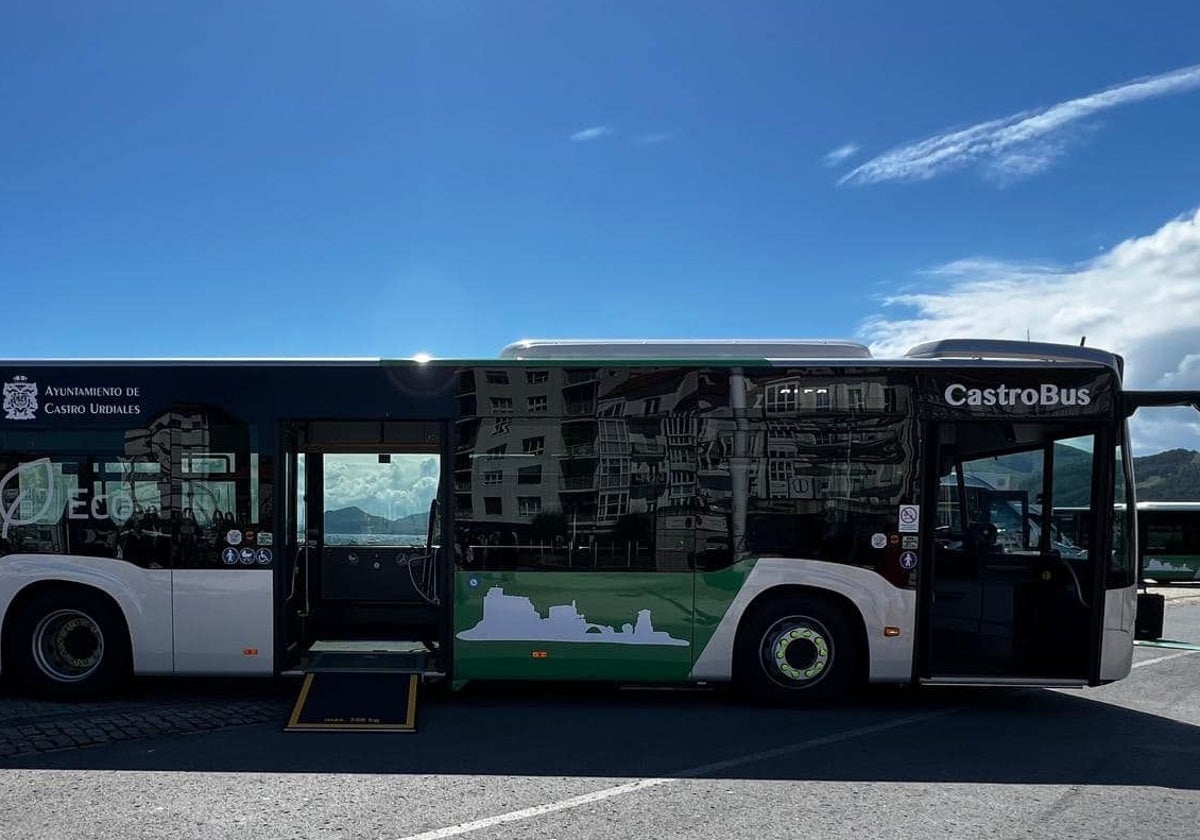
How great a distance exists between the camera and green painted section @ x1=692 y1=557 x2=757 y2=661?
746 cm

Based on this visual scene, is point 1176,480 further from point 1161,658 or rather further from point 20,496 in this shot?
point 20,496

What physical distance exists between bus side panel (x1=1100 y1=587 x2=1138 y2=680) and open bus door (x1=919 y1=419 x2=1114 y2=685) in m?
0.10

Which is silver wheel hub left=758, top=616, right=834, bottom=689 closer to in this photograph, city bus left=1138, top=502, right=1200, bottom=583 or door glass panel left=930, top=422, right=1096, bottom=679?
door glass panel left=930, top=422, right=1096, bottom=679

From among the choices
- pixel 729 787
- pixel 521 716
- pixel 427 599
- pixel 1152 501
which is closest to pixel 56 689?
pixel 427 599

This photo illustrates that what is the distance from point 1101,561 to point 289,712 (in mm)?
6798

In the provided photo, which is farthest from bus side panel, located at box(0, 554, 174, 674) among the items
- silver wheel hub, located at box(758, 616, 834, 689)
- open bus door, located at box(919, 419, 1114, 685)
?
open bus door, located at box(919, 419, 1114, 685)

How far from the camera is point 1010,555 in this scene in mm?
7832

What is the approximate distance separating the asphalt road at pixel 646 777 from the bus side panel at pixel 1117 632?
0.44 m

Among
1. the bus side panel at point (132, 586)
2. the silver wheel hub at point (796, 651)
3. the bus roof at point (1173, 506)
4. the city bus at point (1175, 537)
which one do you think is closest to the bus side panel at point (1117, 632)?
the silver wheel hub at point (796, 651)

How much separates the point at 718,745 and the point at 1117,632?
3.62 m

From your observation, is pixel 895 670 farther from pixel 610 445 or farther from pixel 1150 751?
pixel 610 445

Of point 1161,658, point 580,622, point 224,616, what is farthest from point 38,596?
point 1161,658

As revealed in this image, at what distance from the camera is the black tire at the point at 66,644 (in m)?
7.57

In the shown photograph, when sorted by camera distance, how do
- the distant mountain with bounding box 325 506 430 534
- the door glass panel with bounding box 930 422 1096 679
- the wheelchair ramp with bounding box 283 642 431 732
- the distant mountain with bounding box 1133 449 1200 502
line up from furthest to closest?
the distant mountain with bounding box 1133 449 1200 502, the distant mountain with bounding box 325 506 430 534, the door glass panel with bounding box 930 422 1096 679, the wheelchair ramp with bounding box 283 642 431 732
